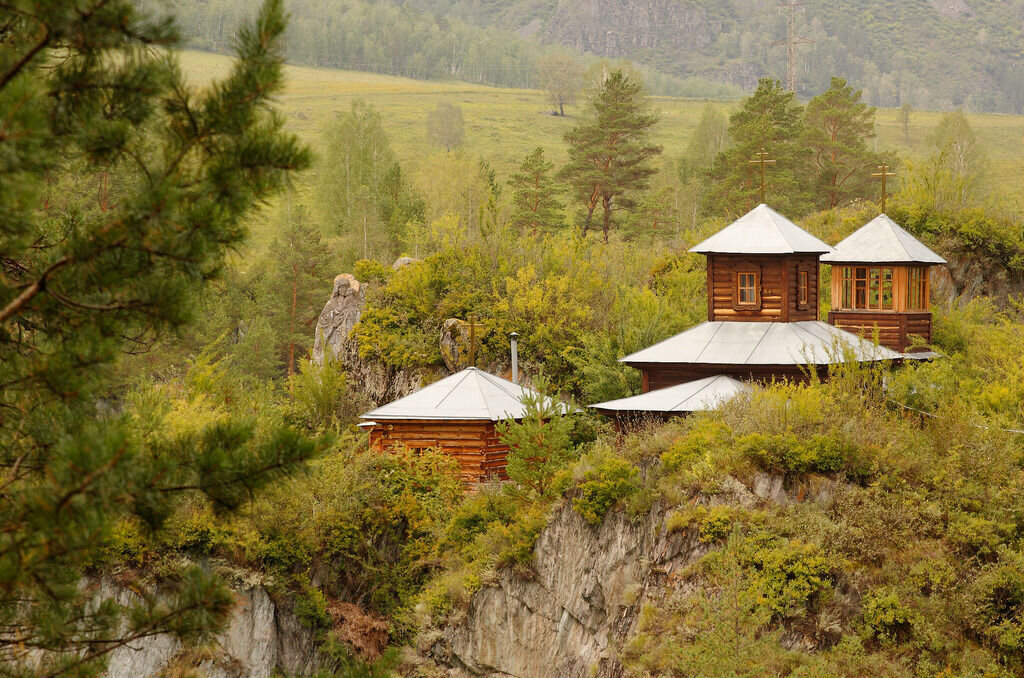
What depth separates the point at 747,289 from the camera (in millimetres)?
30812

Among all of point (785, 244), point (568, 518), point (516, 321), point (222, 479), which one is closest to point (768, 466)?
point (568, 518)

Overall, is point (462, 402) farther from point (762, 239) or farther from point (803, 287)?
point (803, 287)

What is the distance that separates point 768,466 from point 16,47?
1637 centimetres

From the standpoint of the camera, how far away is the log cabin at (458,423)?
3141 centimetres

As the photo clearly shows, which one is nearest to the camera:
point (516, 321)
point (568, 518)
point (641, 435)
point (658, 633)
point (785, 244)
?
point (658, 633)

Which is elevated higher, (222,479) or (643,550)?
(222,479)

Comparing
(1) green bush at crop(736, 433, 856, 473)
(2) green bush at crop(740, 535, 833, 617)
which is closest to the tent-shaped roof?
(1) green bush at crop(736, 433, 856, 473)

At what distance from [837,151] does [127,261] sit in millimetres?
54226

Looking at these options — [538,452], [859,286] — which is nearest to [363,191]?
[859,286]

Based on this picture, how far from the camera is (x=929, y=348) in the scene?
31953 millimetres

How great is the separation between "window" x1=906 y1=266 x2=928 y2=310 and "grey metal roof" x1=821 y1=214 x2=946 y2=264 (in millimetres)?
463

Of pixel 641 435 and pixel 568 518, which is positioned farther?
pixel 641 435

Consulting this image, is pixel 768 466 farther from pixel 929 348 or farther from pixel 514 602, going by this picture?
pixel 929 348

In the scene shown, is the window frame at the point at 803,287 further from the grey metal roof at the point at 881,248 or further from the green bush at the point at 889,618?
the green bush at the point at 889,618
